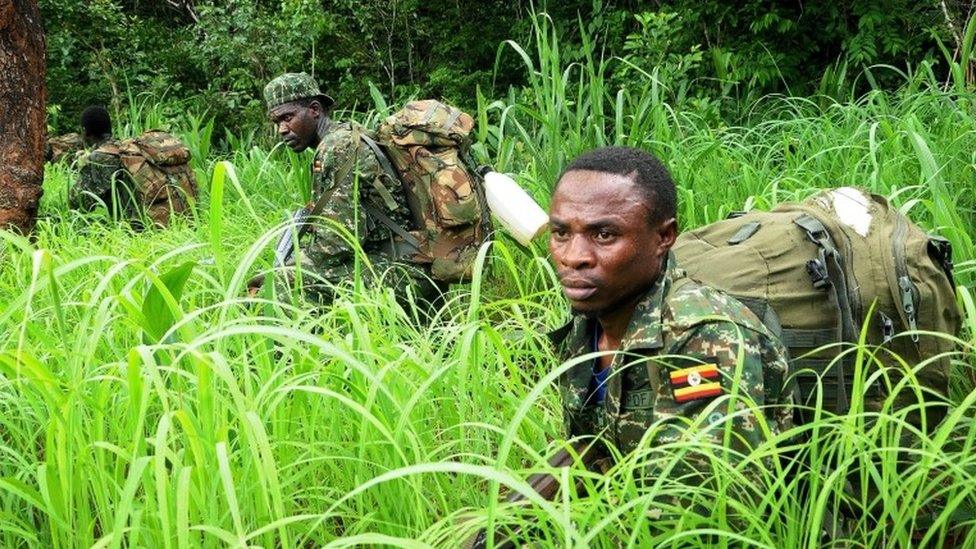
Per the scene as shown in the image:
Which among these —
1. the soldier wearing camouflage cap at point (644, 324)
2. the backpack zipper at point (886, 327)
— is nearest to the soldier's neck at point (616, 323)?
the soldier wearing camouflage cap at point (644, 324)

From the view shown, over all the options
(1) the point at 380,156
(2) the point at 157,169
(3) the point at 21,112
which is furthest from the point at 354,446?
(2) the point at 157,169

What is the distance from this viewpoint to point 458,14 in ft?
32.7

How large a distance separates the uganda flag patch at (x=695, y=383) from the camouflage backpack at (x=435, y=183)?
235cm

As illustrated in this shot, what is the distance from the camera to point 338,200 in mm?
3945

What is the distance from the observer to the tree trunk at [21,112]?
4.39 meters

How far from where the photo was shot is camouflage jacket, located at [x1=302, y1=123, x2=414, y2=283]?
3936 mm

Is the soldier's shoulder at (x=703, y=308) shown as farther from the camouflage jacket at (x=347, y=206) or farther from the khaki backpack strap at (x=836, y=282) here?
the camouflage jacket at (x=347, y=206)

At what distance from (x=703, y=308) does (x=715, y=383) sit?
14cm

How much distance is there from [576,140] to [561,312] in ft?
4.28

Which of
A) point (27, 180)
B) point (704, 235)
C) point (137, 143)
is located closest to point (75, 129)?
point (137, 143)

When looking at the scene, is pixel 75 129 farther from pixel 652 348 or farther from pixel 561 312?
pixel 652 348

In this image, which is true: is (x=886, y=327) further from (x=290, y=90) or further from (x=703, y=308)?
(x=290, y=90)

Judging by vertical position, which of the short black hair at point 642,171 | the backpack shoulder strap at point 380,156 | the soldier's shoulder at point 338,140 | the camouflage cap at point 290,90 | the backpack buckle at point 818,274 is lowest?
the backpack buckle at point 818,274

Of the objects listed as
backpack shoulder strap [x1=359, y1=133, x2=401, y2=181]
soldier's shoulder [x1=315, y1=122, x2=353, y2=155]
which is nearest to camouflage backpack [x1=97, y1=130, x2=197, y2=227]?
soldier's shoulder [x1=315, y1=122, x2=353, y2=155]
